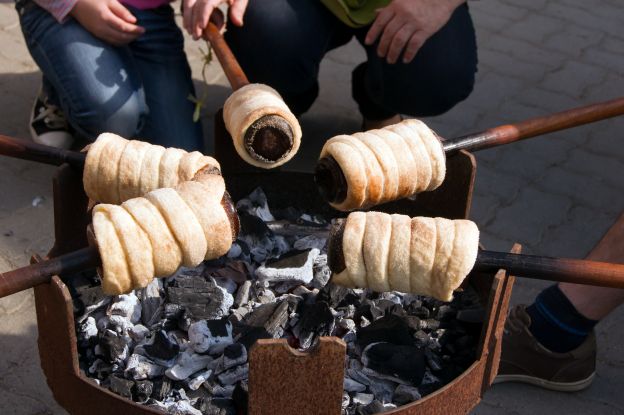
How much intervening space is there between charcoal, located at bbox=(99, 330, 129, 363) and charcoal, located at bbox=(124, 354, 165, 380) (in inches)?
0.9

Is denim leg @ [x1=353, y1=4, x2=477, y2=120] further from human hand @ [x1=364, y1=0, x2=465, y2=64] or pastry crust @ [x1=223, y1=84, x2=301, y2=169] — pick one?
pastry crust @ [x1=223, y1=84, x2=301, y2=169]

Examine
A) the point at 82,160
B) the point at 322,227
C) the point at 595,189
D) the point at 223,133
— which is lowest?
the point at 595,189

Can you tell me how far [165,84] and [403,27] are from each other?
95cm

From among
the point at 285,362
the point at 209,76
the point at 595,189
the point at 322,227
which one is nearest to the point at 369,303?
the point at 322,227

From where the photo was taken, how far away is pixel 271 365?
1552 mm

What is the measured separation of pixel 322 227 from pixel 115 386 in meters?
0.81

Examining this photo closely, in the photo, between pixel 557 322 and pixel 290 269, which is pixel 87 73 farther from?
pixel 557 322

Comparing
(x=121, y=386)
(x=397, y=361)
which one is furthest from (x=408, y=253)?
(x=121, y=386)

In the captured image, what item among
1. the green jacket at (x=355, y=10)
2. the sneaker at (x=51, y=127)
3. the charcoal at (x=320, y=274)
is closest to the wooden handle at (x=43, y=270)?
the charcoal at (x=320, y=274)

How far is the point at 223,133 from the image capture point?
241 centimetres

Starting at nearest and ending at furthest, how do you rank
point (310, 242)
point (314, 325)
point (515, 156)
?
point (314, 325), point (310, 242), point (515, 156)

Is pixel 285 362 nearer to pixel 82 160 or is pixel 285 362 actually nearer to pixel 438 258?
pixel 438 258

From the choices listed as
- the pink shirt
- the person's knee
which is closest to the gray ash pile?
the person's knee

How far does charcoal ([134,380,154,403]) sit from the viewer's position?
193cm
